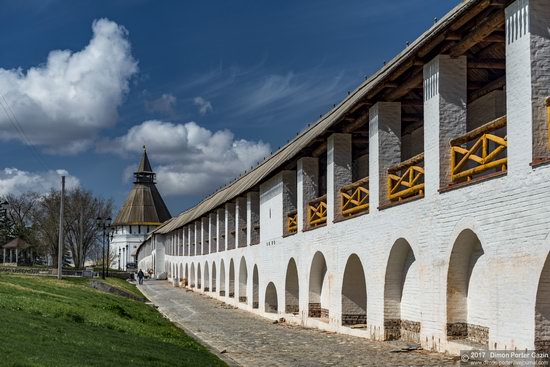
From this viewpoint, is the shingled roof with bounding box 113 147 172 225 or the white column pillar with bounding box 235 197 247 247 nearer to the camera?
the white column pillar with bounding box 235 197 247 247

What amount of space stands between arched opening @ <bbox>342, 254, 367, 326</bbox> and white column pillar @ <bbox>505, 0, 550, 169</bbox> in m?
8.77

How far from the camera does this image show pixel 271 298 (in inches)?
1113

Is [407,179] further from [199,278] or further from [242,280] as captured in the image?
[199,278]

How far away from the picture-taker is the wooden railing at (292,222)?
2444cm

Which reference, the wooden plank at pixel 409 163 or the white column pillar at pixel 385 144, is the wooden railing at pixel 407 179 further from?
the white column pillar at pixel 385 144

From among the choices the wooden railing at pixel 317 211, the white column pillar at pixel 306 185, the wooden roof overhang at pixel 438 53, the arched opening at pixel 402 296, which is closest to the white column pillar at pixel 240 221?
the white column pillar at pixel 306 185

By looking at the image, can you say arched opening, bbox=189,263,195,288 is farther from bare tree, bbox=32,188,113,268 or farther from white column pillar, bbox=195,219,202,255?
bare tree, bbox=32,188,113,268

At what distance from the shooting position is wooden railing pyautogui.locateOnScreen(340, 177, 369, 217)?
59.9 feet

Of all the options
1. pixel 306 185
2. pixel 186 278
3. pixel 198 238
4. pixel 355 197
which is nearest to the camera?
pixel 355 197

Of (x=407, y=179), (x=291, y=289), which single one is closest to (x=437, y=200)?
(x=407, y=179)

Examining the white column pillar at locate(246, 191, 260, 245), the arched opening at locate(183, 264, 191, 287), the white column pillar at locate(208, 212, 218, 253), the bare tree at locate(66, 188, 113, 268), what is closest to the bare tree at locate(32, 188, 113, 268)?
the bare tree at locate(66, 188, 113, 268)

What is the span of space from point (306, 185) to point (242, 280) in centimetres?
1158

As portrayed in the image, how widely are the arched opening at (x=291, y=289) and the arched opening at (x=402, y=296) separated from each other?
334 inches

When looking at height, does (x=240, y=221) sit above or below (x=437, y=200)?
above
